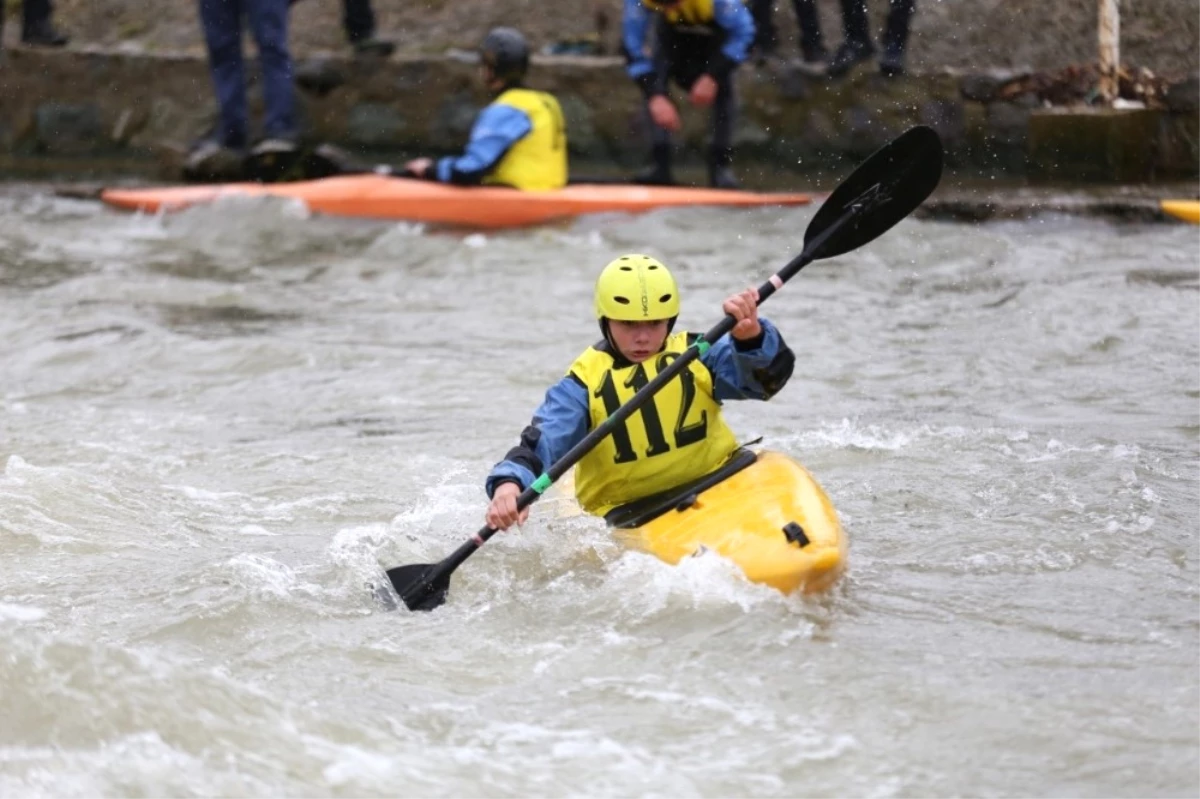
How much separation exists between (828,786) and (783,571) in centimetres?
100

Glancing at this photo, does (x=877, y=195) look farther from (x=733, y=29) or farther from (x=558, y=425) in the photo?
(x=733, y=29)

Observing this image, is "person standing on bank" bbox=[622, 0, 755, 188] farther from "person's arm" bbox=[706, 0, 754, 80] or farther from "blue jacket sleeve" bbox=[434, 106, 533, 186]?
"blue jacket sleeve" bbox=[434, 106, 533, 186]

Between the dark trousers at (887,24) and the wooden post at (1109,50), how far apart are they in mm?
1240

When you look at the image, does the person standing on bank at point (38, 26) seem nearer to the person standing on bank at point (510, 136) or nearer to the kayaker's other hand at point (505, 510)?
the person standing on bank at point (510, 136)

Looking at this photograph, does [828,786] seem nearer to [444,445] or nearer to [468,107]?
[444,445]

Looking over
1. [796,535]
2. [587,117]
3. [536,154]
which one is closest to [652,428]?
[796,535]

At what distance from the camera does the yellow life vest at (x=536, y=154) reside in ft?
38.3

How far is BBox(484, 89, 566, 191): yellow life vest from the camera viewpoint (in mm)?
11664

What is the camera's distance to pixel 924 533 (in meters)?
5.89

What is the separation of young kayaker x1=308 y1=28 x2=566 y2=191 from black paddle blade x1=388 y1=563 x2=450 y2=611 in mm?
→ 6453

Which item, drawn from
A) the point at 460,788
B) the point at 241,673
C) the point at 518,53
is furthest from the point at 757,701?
the point at 518,53

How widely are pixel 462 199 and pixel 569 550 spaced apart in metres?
6.62

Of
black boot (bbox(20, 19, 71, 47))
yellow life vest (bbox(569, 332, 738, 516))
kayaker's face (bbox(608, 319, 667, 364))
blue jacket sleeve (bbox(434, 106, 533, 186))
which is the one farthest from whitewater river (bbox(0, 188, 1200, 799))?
black boot (bbox(20, 19, 71, 47))

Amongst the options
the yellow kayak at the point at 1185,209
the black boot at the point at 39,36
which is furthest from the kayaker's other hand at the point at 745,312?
the black boot at the point at 39,36
